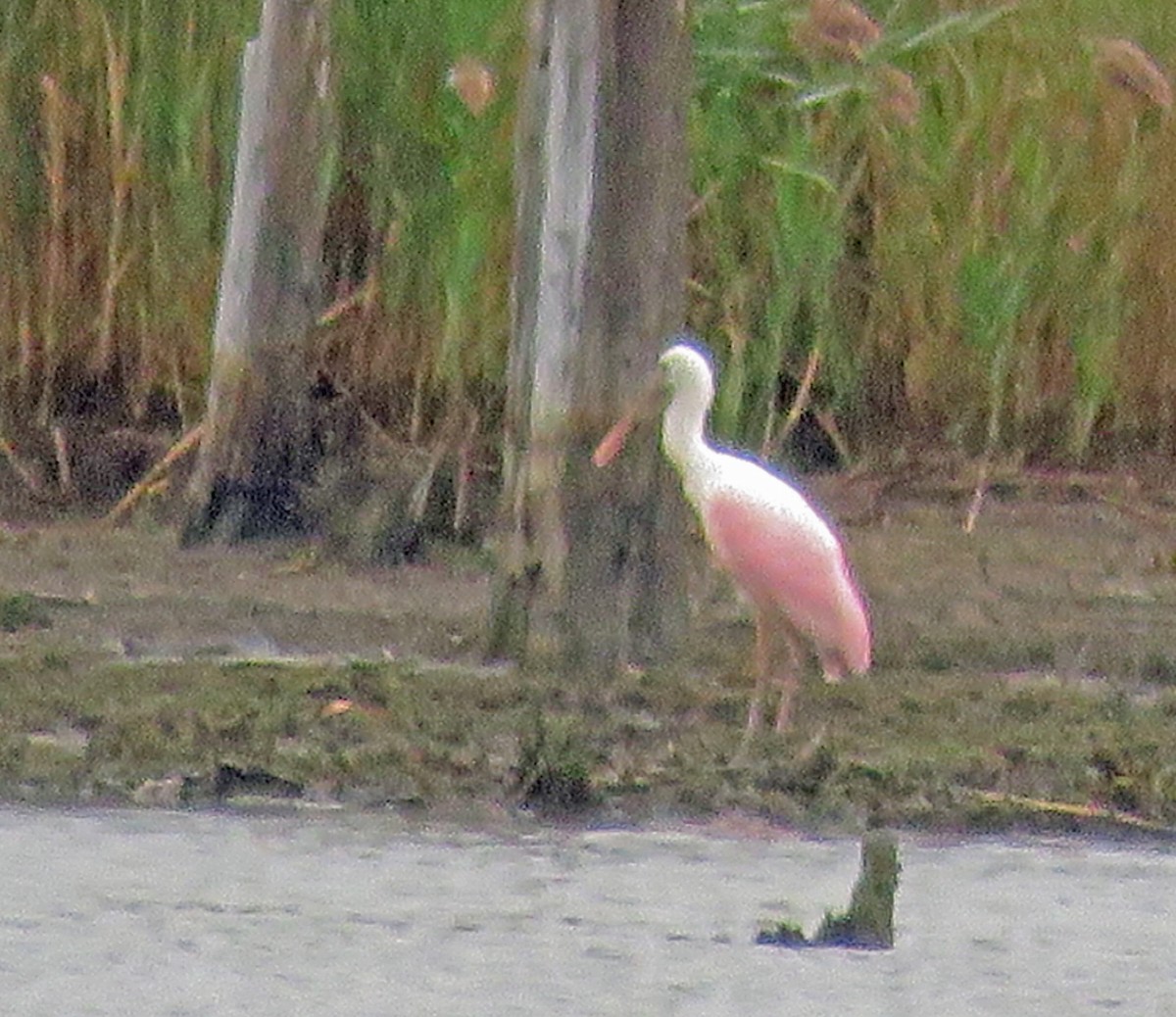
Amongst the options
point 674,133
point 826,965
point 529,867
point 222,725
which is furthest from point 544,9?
point 826,965

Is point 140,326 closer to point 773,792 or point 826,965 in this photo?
point 773,792

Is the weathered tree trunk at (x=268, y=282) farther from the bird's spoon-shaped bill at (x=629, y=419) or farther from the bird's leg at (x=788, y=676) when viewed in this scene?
the bird's spoon-shaped bill at (x=629, y=419)

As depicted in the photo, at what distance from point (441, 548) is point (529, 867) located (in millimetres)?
3337

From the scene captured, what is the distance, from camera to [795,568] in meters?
8.37

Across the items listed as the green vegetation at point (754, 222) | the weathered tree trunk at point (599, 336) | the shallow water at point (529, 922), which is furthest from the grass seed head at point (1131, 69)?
the shallow water at point (529, 922)

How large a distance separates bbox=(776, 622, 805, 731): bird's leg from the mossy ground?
0.16 feet

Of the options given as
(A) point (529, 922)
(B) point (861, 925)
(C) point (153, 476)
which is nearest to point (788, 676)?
(A) point (529, 922)

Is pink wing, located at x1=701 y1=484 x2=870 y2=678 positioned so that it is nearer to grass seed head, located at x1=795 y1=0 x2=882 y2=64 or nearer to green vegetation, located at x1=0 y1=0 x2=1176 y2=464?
grass seed head, located at x1=795 y1=0 x2=882 y2=64

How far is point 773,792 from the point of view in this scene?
24.3 ft

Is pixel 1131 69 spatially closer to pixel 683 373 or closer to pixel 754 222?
pixel 754 222

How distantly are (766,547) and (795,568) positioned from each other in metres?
0.08

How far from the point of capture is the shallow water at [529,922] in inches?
236

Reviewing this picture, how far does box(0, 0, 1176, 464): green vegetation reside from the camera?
412 inches

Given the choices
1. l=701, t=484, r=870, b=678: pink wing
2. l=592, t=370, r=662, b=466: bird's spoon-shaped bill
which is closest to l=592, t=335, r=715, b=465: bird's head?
l=592, t=370, r=662, b=466: bird's spoon-shaped bill
